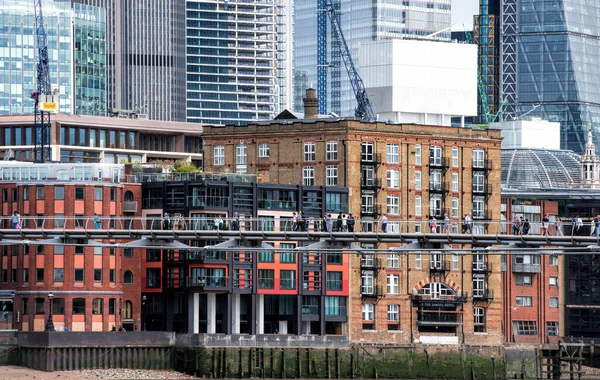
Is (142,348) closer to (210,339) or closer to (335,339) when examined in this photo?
(210,339)

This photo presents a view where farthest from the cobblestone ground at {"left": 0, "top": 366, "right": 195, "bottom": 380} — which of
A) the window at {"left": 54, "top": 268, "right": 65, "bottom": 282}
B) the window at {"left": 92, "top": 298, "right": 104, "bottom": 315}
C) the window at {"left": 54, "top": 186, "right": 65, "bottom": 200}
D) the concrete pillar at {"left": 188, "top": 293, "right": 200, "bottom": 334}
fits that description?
the window at {"left": 54, "top": 186, "right": 65, "bottom": 200}

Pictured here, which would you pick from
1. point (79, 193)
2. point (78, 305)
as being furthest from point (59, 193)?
point (78, 305)

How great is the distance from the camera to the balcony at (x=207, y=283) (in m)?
198

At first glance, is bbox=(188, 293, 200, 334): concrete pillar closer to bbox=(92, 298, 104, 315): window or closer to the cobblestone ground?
bbox=(92, 298, 104, 315): window

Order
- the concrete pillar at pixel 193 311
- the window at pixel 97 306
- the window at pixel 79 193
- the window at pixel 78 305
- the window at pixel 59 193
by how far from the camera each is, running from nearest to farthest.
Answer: the window at pixel 78 305
the window at pixel 97 306
the window at pixel 59 193
the window at pixel 79 193
the concrete pillar at pixel 193 311

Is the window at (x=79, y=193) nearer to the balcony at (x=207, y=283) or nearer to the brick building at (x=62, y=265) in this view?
A: the brick building at (x=62, y=265)

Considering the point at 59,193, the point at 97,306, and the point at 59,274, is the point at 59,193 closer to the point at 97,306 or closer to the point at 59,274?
the point at 59,274

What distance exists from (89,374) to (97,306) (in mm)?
21778

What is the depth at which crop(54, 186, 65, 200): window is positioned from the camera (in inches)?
7741

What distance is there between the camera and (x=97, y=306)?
196 meters

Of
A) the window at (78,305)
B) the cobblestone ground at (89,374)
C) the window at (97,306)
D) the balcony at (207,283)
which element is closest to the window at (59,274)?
the window at (78,305)

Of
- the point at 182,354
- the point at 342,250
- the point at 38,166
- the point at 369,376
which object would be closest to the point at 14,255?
the point at 38,166

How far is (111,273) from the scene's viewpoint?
7790 inches

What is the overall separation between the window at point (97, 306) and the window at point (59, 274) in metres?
3.75
